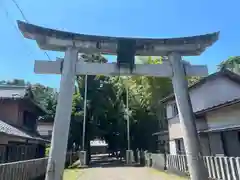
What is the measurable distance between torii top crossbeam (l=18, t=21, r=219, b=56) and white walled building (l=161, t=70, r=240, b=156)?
15.3ft

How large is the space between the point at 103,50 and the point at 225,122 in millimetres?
8621

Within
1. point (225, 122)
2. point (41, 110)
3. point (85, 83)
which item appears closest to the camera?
point (225, 122)

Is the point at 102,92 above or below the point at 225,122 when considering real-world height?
above

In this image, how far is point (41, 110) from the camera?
23.7 m

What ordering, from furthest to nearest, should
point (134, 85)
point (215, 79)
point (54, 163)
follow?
point (134, 85)
point (215, 79)
point (54, 163)

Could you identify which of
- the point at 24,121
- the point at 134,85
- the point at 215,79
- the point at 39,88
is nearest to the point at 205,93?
the point at 215,79

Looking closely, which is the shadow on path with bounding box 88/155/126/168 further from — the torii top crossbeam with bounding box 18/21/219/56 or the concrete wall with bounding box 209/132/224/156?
the torii top crossbeam with bounding box 18/21/219/56

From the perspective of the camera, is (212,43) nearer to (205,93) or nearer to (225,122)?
(225,122)

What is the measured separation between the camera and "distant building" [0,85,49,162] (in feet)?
48.5

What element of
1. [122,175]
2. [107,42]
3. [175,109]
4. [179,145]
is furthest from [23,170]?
[175,109]

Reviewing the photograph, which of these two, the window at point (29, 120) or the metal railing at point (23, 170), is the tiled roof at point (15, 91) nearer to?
the window at point (29, 120)

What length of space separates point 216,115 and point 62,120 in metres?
10.0

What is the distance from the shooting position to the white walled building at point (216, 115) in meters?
12.6

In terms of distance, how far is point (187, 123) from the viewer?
7371 millimetres
